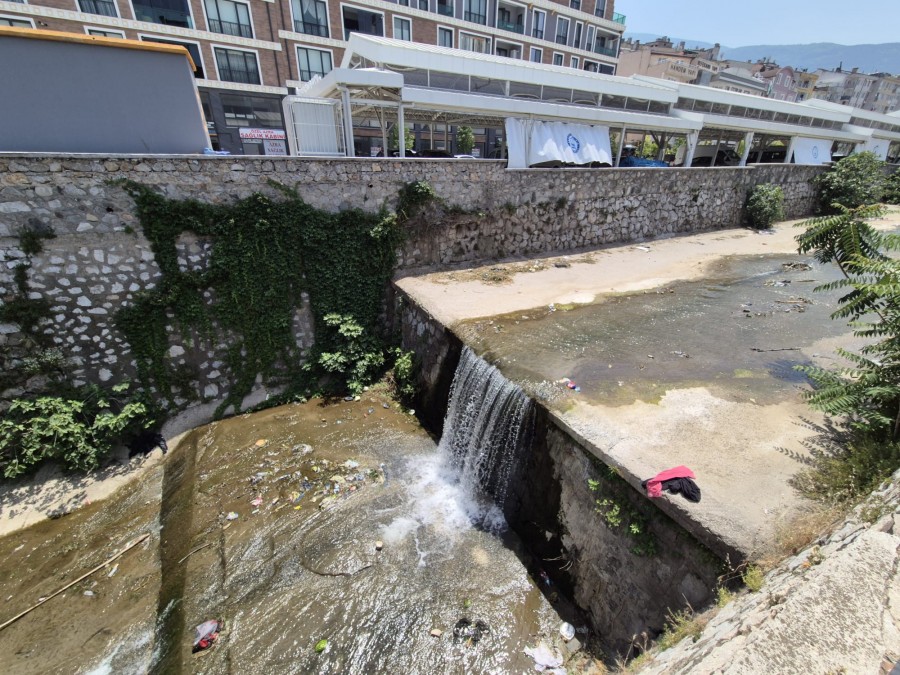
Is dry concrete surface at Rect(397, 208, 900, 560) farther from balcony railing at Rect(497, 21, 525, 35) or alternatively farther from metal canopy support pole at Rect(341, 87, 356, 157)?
balcony railing at Rect(497, 21, 525, 35)

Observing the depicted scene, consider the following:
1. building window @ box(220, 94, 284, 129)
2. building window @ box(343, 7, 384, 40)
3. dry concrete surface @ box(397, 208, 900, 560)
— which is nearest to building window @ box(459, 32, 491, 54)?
building window @ box(343, 7, 384, 40)

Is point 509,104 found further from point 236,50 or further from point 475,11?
point 475,11

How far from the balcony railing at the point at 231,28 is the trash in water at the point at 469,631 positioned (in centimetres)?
2687

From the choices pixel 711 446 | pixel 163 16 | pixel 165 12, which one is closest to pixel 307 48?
pixel 165 12

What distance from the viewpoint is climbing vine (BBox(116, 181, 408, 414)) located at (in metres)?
7.87

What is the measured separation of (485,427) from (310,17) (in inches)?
998

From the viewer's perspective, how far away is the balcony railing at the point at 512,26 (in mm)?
27578

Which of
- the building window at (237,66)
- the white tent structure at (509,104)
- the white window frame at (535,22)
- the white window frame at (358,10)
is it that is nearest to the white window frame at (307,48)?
the white window frame at (358,10)

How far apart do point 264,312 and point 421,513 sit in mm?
5490

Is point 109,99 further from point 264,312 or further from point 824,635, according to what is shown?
point 824,635

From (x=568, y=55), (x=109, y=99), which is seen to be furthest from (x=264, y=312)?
(x=568, y=55)

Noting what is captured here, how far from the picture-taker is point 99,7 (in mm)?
18453

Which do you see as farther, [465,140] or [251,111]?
[465,140]

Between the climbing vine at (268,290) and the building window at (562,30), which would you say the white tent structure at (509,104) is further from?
the building window at (562,30)
